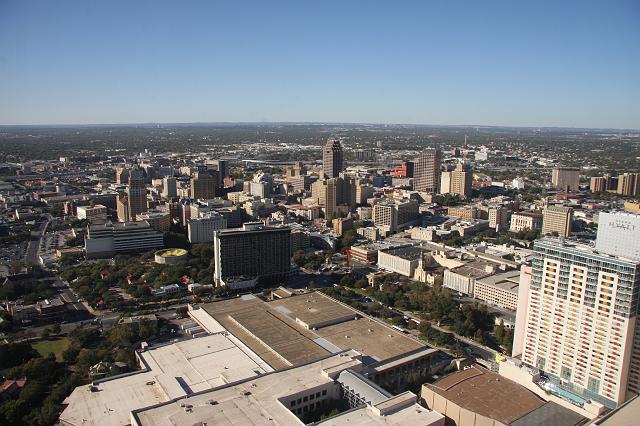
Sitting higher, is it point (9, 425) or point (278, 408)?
point (278, 408)

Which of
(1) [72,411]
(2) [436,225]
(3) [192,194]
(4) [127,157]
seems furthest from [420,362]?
(4) [127,157]

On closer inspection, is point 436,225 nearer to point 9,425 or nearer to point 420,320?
point 420,320

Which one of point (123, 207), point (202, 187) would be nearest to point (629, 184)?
point (202, 187)

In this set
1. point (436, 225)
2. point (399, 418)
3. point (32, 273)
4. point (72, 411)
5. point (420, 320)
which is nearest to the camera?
point (399, 418)

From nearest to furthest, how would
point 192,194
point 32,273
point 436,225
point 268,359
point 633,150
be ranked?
point 268,359, point 32,273, point 436,225, point 192,194, point 633,150

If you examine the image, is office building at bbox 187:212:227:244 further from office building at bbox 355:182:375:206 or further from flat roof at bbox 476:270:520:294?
flat roof at bbox 476:270:520:294

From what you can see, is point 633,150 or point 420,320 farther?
point 633,150
